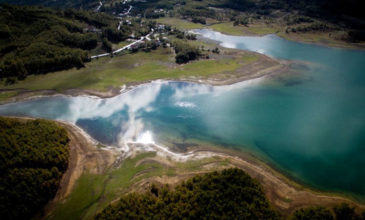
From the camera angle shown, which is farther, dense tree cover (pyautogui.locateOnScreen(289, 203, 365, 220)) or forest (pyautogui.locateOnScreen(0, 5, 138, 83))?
forest (pyautogui.locateOnScreen(0, 5, 138, 83))

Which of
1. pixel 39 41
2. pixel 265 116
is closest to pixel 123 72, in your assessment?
pixel 39 41

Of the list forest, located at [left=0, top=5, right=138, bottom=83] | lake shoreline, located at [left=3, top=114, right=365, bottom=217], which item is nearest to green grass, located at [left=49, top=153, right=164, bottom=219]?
lake shoreline, located at [left=3, top=114, right=365, bottom=217]

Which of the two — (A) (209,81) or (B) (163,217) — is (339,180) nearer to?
(B) (163,217)

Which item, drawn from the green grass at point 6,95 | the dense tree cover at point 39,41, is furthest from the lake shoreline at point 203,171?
the dense tree cover at point 39,41

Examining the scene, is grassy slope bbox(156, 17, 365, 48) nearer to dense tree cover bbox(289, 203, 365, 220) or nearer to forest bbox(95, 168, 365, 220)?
dense tree cover bbox(289, 203, 365, 220)

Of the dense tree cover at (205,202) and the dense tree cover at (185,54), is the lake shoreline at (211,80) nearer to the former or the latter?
the dense tree cover at (185,54)

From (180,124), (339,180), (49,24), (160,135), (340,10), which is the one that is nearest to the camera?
(339,180)

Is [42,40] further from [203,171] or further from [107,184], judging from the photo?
[203,171]

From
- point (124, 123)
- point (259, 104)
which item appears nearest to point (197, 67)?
point (259, 104)
